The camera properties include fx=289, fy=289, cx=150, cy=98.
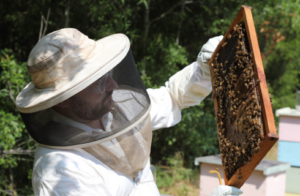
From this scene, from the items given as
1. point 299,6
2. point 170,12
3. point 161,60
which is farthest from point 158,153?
point 299,6

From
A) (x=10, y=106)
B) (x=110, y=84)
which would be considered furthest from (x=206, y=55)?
(x=10, y=106)

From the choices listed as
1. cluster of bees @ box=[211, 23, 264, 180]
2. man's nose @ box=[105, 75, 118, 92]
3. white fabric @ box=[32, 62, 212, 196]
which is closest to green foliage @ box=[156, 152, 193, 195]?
white fabric @ box=[32, 62, 212, 196]

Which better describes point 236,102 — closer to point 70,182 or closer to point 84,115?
point 84,115

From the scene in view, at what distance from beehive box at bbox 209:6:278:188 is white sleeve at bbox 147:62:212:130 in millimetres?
229

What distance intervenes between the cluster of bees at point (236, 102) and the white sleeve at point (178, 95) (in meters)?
0.24

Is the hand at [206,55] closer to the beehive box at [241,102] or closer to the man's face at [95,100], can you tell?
the beehive box at [241,102]

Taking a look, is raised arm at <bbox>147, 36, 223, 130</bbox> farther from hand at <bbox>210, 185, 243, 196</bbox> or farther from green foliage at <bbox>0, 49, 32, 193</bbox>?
green foliage at <bbox>0, 49, 32, 193</bbox>

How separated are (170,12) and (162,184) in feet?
11.0

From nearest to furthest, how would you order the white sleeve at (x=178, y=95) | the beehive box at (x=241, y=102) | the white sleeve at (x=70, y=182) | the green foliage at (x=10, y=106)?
the beehive box at (x=241, y=102)
the white sleeve at (x=70, y=182)
the white sleeve at (x=178, y=95)
the green foliage at (x=10, y=106)

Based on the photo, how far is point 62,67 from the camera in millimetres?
1671

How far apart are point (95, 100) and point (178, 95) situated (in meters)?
0.81

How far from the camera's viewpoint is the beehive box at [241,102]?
1448mm

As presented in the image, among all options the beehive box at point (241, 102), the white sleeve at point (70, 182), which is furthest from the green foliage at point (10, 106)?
the beehive box at point (241, 102)

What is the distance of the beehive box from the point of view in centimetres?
145
